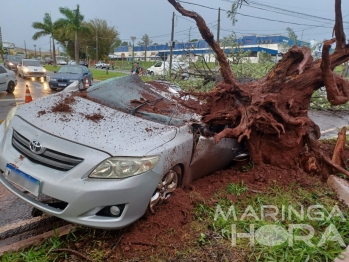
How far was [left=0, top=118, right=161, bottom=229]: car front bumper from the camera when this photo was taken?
2.45 m

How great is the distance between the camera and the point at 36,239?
290 cm

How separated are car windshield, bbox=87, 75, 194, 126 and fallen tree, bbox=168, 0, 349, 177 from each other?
389 mm

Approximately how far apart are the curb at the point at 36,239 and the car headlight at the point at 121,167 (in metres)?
0.86

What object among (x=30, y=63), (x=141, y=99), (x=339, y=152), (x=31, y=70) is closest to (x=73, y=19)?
(x=30, y=63)

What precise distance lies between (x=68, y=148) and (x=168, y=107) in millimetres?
1540

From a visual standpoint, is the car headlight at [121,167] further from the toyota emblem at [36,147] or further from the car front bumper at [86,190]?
the toyota emblem at [36,147]

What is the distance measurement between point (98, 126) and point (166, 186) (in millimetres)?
872

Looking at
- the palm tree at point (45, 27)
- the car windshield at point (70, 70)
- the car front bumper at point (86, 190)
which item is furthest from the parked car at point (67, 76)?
the palm tree at point (45, 27)

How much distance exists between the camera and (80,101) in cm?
361

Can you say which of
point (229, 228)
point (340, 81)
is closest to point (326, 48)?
point (340, 81)

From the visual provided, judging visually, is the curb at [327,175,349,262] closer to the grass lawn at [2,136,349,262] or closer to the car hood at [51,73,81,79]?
the grass lawn at [2,136,349,262]

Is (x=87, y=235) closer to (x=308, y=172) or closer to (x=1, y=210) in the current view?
(x=1, y=210)

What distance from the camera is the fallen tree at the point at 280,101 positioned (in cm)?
382

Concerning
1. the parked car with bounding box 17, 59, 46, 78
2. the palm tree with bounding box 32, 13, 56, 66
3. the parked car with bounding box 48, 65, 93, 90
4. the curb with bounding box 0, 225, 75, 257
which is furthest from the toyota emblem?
the palm tree with bounding box 32, 13, 56, 66
